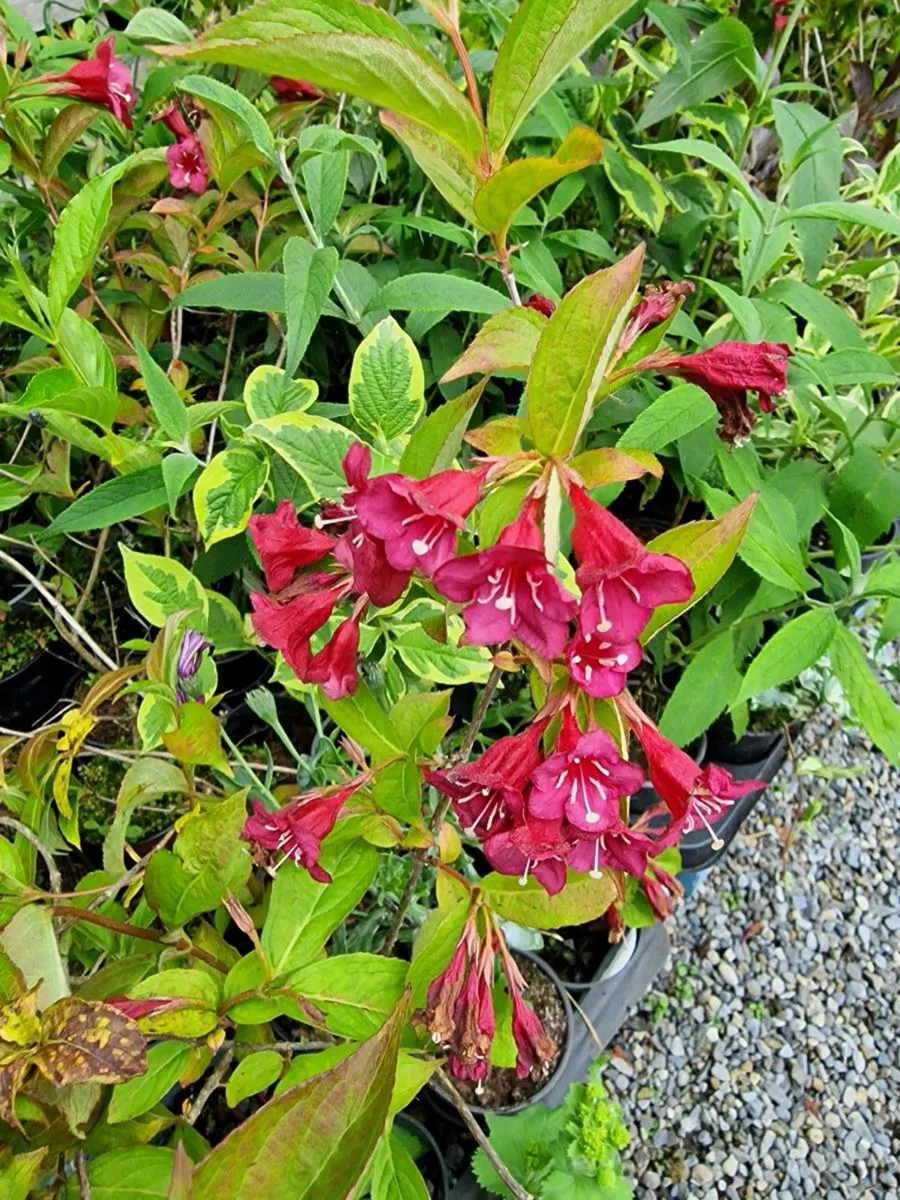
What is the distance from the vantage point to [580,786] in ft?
1.45

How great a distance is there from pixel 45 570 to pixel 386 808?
86 centimetres

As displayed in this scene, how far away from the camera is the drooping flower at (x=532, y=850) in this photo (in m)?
0.46

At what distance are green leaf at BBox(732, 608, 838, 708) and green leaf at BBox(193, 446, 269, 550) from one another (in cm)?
50

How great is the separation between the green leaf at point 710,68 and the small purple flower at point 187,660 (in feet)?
2.87

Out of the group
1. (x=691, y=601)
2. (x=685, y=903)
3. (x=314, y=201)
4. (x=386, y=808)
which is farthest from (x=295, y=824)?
(x=685, y=903)

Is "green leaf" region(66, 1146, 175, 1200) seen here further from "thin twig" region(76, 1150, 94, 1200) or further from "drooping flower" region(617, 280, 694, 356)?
"drooping flower" region(617, 280, 694, 356)

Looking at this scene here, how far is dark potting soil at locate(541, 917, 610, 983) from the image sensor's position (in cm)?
116

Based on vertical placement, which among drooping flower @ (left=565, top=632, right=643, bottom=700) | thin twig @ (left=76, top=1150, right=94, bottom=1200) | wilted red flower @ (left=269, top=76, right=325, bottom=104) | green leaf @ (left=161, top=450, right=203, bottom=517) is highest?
wilted red flower @ (left=269, top=76, right=325, bottom=104)

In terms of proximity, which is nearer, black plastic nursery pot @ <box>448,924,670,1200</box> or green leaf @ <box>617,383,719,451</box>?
green leaf @ <box>617,383,719,451</box>

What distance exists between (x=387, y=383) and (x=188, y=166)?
1.68ft

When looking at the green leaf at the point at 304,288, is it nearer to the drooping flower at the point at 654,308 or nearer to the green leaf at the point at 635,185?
the drooping flower at the point at 654,308

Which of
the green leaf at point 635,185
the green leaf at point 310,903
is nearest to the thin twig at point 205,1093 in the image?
the green leaf at point 310,903

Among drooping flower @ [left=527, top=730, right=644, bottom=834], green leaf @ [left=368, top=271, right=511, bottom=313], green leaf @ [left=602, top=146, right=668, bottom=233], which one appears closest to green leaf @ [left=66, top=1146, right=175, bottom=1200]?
drooping flower @ [left=527, top=730, right=644, bottom=834]

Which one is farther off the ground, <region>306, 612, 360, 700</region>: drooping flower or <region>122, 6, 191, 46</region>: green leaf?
<region>122, 6, 191, 46</region>: green leaf
